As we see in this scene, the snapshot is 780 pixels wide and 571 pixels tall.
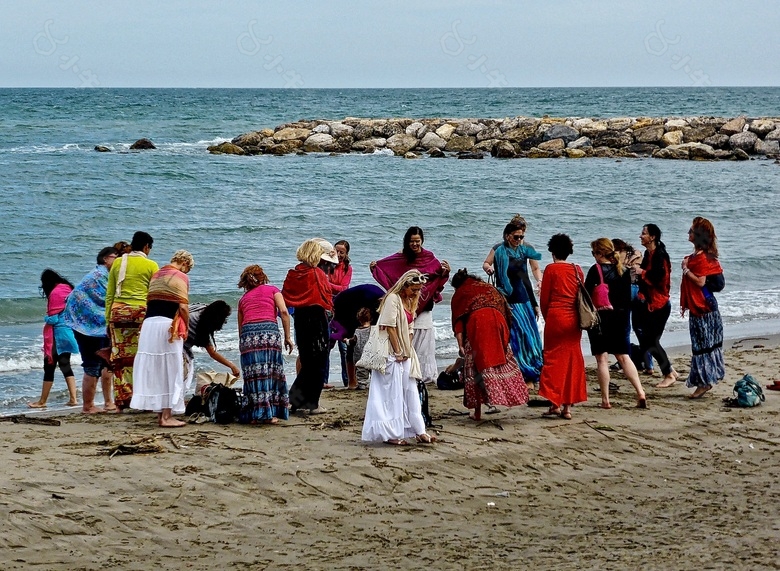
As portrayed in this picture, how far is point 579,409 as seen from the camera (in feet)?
28.2

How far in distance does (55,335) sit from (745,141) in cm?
4048

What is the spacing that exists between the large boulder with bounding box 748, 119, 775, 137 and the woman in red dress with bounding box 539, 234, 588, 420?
41.5 metres

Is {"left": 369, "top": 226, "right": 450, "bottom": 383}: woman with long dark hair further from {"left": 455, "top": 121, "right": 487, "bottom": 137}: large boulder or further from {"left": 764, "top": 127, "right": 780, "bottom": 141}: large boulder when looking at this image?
{"left": 455, "top": 121, "right": 487, "bottom": 137}: large boulder

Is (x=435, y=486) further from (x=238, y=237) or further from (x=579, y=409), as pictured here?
(x=238, y=237)

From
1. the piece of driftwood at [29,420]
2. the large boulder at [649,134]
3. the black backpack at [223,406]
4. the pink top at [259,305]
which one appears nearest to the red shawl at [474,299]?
the pink top at [259,305]

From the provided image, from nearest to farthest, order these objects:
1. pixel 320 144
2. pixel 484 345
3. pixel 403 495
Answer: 1. pixel 403 495
2. pixel 484 345
3. pixel 320 144

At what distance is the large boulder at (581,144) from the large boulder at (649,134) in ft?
8.21

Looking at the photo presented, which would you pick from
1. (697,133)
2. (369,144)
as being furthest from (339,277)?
(697,133)

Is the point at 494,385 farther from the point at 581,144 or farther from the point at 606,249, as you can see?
the point at 581,144

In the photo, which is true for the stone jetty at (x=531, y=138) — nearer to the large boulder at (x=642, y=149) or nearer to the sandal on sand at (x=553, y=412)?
the large boulder at (x=642, y=149)

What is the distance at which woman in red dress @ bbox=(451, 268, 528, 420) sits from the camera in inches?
311

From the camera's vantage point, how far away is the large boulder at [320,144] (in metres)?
47.5

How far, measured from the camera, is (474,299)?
7.97m

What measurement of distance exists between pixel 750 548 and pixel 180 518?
3.18m
